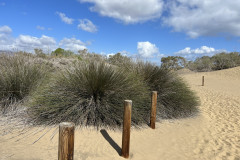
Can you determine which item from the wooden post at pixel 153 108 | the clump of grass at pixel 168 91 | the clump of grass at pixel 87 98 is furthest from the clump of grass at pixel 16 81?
the wooden post at pixel 153 108

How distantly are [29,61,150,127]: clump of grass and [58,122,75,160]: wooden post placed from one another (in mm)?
2127

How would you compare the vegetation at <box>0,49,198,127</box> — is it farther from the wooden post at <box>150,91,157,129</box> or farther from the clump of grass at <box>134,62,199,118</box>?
the wooden post at <box>150,91,157,129</box>

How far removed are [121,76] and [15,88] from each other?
337 centimetres

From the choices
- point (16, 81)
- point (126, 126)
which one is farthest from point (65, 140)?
point (16, 81)

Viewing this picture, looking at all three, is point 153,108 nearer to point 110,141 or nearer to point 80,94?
point 110,141

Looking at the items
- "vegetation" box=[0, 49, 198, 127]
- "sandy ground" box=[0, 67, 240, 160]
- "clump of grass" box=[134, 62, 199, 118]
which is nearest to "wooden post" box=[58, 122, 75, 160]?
"sandy ground" box=[0, 67, 240, 160]

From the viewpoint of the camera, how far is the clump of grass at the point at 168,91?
6.01 metres

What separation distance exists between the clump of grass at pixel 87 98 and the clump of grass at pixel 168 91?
61.0 inches

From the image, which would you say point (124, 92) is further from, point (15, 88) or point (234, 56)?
point (234, 56)

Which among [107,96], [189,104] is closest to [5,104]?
[107,96]

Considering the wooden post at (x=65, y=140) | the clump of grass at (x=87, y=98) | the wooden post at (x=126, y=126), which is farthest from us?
the clump of grass at (x=87, y=98)

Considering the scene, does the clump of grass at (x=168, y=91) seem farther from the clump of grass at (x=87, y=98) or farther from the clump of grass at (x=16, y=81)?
the clump of grass at (x=16, y=81)

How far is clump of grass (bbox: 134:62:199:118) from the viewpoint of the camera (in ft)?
19.7

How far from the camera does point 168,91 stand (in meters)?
6.12
